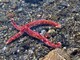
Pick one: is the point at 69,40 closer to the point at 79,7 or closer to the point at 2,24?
the point at 79,7

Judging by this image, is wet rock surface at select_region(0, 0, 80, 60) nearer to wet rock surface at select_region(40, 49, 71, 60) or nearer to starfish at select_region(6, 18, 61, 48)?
starfish at select_region(6, 18, 61, 48)

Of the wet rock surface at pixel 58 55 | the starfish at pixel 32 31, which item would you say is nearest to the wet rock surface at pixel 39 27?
the starfish at pixel 32 31

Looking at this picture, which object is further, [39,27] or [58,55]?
[39,27]

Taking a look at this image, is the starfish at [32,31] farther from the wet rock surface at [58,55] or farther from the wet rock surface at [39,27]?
the wet rock surface at [58,55]

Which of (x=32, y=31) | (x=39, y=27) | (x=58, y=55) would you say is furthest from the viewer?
(x=39, y=27)

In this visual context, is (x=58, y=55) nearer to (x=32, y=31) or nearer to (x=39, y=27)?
(x=32, y=31)

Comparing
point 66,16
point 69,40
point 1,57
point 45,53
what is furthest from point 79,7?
point 1,57

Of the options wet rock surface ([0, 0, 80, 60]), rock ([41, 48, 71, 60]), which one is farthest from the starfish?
rock ([41, 48, 71, 60])

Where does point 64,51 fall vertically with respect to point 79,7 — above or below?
below

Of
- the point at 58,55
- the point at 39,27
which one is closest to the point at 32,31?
the point at 39,27
